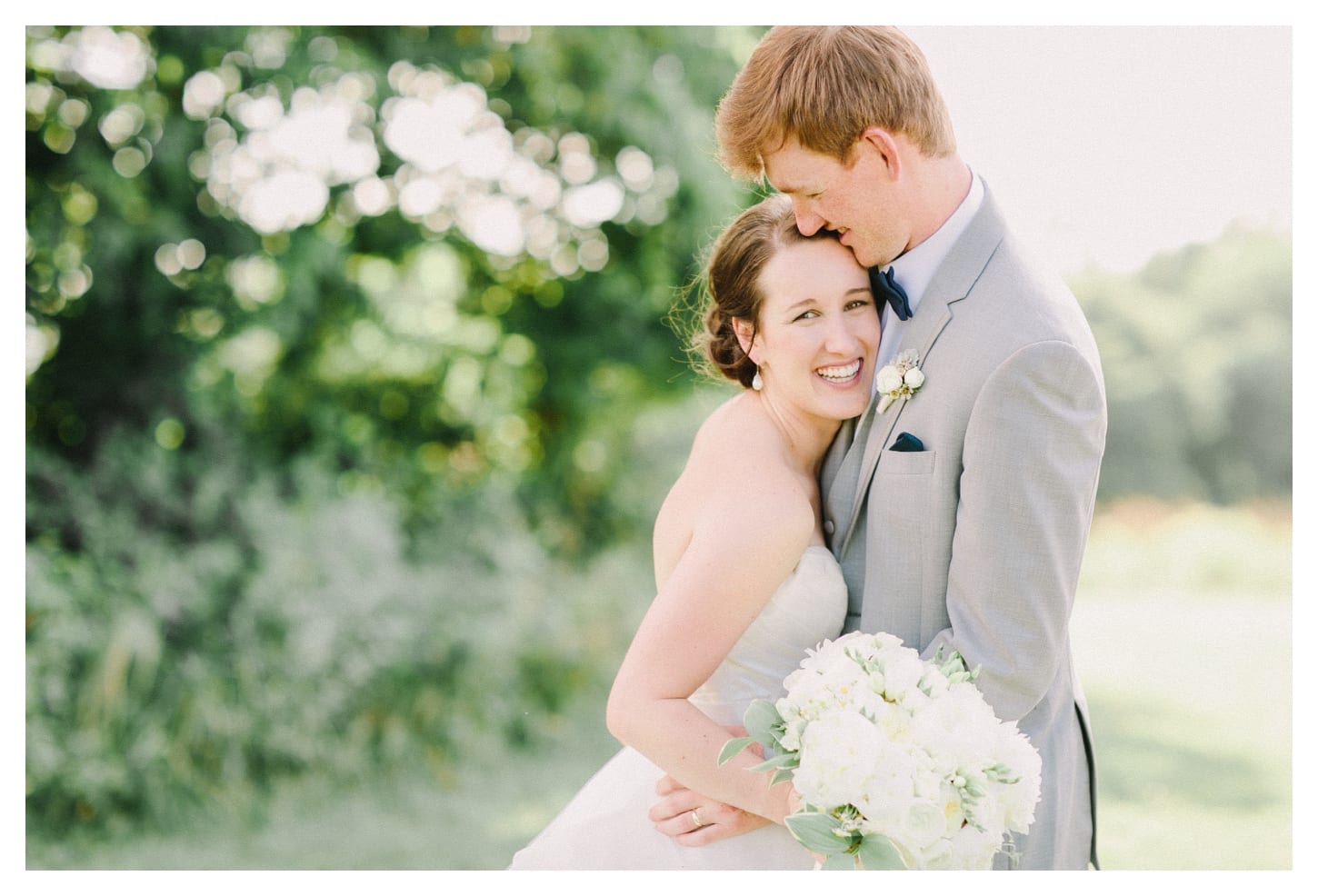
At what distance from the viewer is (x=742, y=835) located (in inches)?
103

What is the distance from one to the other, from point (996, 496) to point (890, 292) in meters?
0.60

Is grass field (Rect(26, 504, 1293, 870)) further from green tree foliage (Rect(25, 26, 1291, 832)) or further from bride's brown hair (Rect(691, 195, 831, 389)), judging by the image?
bride's brown hair (Rect(691, 195, 831, 389))

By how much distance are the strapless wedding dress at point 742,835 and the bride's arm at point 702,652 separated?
4.5 inches

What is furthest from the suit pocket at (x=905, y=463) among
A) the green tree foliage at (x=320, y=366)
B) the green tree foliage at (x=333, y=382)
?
the green tree foliage at (x=320, y=366)

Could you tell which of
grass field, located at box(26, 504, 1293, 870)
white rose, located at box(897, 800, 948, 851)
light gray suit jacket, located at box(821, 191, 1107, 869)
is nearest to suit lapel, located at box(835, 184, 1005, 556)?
light gray suit jacket, located at box(821, 191, 1107, 869)

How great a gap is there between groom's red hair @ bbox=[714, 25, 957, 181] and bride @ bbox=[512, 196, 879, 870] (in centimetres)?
27

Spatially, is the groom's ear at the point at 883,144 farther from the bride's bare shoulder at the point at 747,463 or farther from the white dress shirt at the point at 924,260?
the bride's bare shoulder at the point at 747,463

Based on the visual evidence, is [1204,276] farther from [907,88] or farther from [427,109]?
[907,88]

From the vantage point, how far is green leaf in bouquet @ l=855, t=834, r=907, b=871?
6.86 feet

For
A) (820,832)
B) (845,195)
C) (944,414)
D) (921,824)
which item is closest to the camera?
(921,824)

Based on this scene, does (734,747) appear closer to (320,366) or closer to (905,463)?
(905,463)

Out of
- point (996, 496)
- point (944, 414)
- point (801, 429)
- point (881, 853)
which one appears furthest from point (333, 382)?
point (881, 853)

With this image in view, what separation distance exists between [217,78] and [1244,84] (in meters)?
9.26

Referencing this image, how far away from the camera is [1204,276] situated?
547 inches
